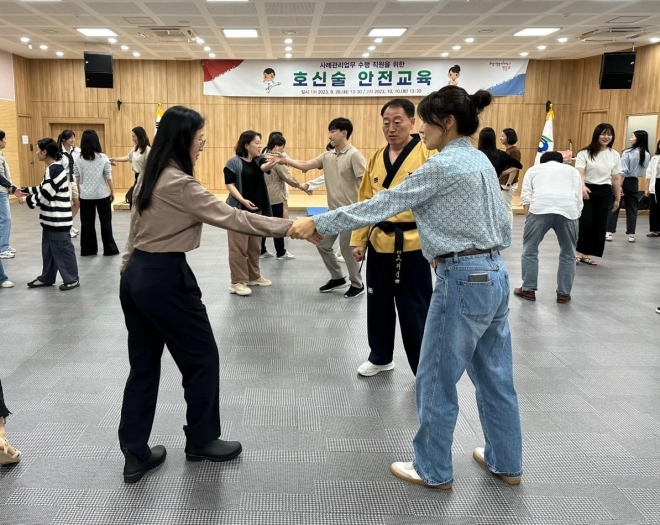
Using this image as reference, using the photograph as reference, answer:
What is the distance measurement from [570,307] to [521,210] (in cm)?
827

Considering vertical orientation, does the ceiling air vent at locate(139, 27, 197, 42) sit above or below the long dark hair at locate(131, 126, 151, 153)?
above

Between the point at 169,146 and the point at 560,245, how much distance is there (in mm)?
4361

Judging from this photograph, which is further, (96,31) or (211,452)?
(96,31)

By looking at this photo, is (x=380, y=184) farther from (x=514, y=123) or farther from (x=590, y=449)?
(x=514, y=123)

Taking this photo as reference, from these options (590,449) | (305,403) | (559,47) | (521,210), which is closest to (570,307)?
(590,449)

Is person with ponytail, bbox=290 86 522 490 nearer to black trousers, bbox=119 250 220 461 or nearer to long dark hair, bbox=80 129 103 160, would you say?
black trousers, bbox=119 250 220 461

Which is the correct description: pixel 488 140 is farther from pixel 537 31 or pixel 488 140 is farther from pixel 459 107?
pixel 537 31

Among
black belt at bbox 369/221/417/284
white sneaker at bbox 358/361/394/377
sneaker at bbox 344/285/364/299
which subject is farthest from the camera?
sneaker at bbox 344/285/364/299

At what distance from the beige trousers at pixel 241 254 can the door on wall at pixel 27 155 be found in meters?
12.0

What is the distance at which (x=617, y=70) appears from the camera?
42.5 feet

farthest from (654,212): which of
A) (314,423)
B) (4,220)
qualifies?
(4,220)

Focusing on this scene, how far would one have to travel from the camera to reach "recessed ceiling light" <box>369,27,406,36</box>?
11.5 m

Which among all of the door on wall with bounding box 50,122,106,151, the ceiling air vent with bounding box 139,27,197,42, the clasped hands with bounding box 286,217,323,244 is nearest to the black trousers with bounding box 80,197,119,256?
the ceiling air vent with bounding box 139,27,197,42

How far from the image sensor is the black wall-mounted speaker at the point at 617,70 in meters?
12.8
